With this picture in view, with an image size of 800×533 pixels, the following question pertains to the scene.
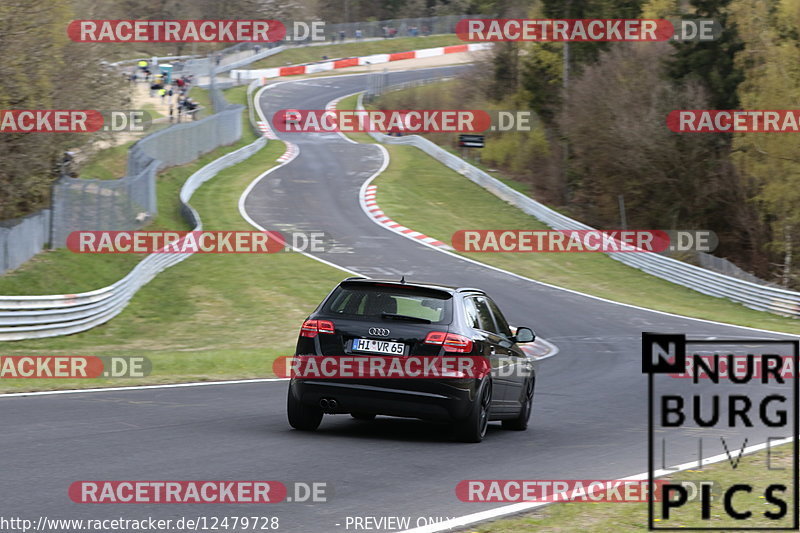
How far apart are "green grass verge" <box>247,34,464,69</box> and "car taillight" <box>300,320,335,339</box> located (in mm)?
87432

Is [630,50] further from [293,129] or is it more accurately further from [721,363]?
[721,363]

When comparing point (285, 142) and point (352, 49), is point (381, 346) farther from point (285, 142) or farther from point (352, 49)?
point (352, 49)

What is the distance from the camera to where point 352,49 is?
10750cm

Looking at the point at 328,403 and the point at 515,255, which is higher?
the point at 328,403

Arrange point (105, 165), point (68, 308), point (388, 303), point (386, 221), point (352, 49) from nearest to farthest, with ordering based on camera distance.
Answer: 1. point (388, 303)
2. point (68, 308)
3. point (386, 221)
4. point (105, 165)
5. point (352, 49)

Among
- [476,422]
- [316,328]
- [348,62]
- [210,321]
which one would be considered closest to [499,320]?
[476,422]

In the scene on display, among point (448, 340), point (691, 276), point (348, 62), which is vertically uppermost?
point (348, 62)

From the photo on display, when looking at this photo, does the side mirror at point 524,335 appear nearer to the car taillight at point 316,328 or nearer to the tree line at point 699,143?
the car taillight at point 316,328

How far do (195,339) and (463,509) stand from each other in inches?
672

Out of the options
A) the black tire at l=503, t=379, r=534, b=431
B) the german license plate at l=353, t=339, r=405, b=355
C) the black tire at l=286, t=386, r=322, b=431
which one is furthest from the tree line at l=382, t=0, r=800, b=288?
the german license plate at l=353, t=339, r=405, b=355

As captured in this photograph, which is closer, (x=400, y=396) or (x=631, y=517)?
(x=631, y=517)

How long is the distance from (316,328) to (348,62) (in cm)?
9507

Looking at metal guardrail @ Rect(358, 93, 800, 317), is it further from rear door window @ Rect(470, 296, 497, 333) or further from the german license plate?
the german license plate

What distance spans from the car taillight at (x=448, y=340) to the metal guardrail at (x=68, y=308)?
13.1 m
